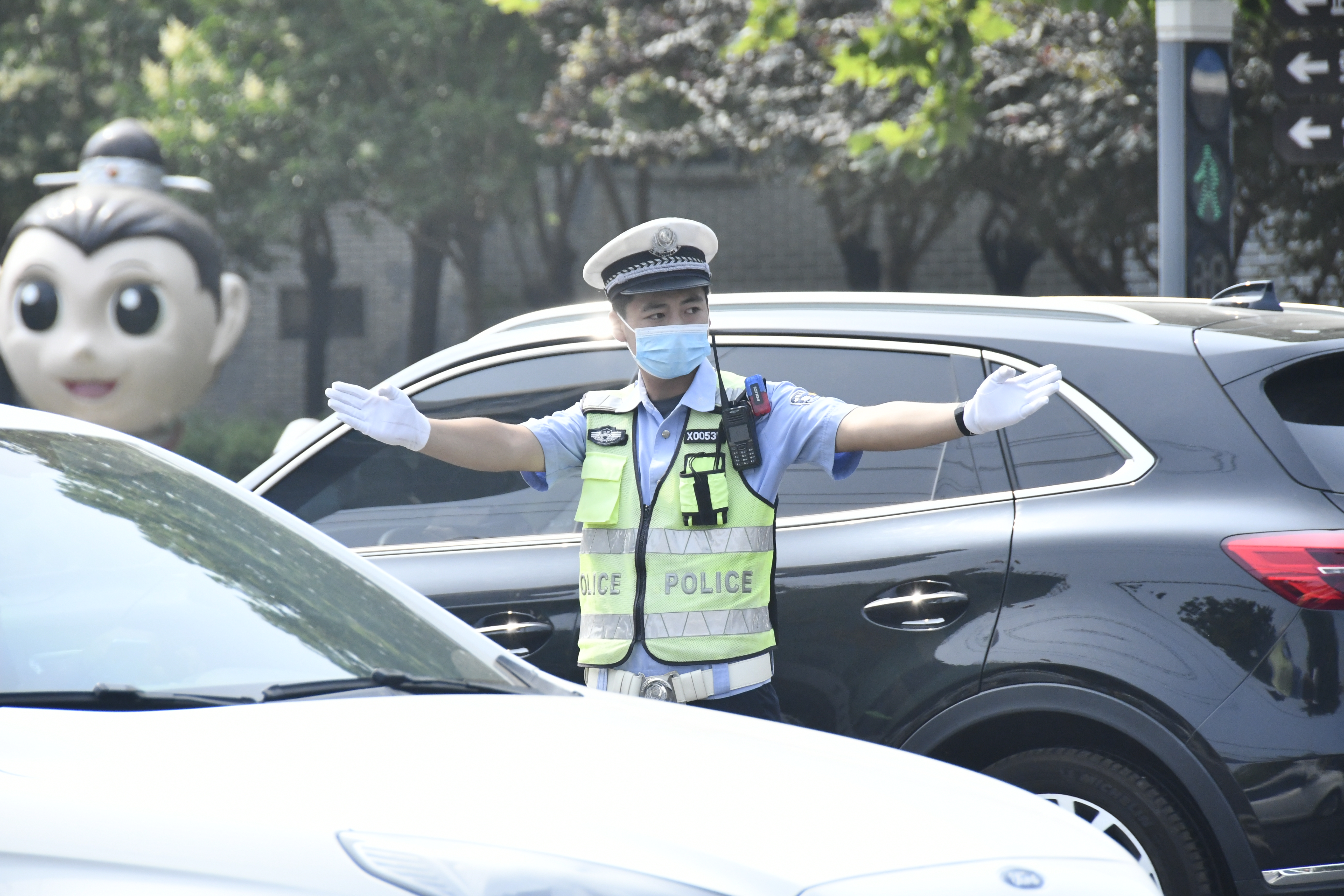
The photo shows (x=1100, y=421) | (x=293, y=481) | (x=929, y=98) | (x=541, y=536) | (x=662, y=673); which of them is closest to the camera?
(x=662, y=673)

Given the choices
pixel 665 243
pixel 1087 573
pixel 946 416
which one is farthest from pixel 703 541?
pixel 1087 573

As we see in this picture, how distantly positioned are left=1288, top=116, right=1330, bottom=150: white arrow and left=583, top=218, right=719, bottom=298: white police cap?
123 inches

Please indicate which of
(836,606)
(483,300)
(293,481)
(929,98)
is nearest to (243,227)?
(483,300)

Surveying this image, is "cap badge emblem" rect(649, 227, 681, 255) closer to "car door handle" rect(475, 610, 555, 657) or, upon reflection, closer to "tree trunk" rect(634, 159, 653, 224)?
"car door handle" rect(475, 610, 555, 657)

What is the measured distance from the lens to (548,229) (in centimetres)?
2092

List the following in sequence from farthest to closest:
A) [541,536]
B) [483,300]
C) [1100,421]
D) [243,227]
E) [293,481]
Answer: [483,300]
[243,227]
[293,481]
[541,536]
[1100,421]

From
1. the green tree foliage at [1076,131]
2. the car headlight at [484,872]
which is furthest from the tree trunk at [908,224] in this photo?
the car headlight at [484,872]

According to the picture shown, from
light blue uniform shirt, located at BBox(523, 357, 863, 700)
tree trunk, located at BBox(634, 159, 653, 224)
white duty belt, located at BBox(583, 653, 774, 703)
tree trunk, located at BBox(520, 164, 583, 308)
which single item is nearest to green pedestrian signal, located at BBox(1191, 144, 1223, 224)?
light blue uniform shirt, located at BBox(523, 357, 863, 700)

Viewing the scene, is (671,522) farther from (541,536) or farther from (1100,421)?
(1100,421)

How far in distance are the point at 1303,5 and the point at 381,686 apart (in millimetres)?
4611

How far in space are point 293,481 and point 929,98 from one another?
707cm

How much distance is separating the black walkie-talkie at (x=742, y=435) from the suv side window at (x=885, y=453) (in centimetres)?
38

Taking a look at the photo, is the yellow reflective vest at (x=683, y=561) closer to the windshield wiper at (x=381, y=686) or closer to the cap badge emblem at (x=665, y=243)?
the cap badge emblem at (x=665, y=243)

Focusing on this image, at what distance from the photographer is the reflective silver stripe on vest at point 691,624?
3.12m
